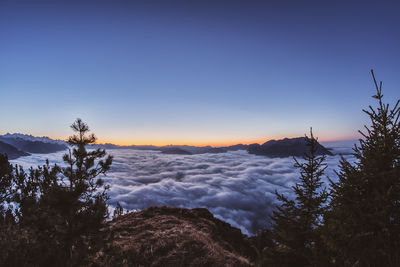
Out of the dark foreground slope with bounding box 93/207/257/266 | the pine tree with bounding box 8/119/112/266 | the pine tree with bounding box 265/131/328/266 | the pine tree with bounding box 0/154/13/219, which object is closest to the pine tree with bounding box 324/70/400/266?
the pine tree with bounding box 265/131/328/266

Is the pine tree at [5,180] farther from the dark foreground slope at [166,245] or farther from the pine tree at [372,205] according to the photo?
the pine tree at [372,205]

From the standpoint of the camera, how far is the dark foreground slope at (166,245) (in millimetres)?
8250

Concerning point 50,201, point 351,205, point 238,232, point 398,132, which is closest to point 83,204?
point 50,201

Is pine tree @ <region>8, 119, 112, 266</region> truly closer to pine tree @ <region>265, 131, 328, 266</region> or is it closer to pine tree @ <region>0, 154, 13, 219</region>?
pine tree @ <region>265, 131, 328, 266</region>

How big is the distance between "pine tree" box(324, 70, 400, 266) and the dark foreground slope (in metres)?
6.48

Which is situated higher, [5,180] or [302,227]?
[302,227]

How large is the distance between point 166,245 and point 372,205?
9.58m

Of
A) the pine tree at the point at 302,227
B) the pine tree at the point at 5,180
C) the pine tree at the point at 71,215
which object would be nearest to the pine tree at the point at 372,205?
the pine tree at the point at 302,227

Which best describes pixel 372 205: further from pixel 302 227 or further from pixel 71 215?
pixel 71 215

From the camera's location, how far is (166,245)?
10.2 meters

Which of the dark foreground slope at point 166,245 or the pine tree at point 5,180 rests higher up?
the pine tree at point 5,180

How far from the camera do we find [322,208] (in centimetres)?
544

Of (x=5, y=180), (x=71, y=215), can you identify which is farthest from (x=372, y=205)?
(x=5, y=180)

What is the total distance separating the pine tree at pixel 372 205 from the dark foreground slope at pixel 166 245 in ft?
21.3
